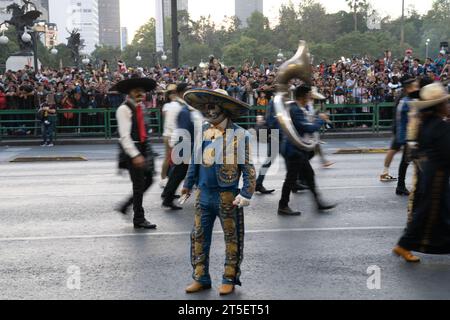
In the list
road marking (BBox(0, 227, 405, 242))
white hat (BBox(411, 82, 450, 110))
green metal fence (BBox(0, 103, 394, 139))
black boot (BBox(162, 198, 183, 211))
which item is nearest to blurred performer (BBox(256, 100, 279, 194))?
black boot (BBox(162, 198, 183, 211))

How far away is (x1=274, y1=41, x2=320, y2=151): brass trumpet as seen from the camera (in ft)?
31.3

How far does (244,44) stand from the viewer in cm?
8606

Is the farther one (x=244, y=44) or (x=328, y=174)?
(x=244, y=44)

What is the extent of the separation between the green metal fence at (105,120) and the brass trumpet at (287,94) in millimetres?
10477

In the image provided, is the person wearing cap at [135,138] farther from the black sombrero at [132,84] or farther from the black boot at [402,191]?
the black boot at [402,191]

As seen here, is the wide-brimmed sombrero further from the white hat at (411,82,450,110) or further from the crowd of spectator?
the crowd of spectator

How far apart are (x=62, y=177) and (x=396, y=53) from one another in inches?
2827

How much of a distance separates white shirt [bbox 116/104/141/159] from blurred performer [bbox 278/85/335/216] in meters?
2.24

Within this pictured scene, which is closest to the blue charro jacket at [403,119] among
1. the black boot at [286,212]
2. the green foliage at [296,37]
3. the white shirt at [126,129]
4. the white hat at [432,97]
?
the black boot at [286,212]

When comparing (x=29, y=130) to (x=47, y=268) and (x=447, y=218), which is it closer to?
(x=47, y=268)

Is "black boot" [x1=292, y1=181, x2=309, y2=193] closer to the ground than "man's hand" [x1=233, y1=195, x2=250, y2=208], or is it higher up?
closer to the ground

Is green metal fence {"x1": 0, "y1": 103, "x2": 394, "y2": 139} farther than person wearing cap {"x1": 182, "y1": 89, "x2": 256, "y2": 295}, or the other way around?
green metal fence {"x1": 0, "y1": 103, "x2": 394, "y2": 139}

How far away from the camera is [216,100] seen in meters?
5.92
